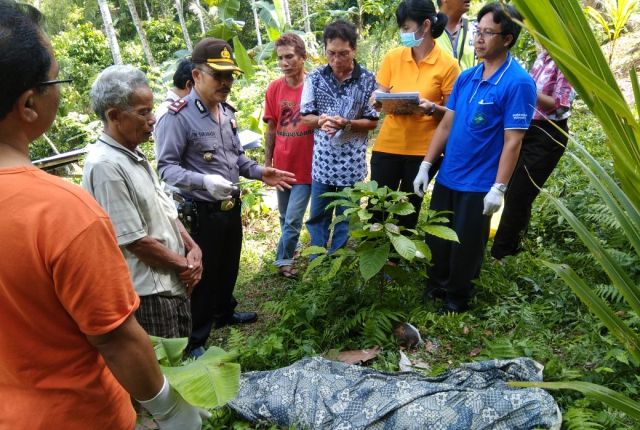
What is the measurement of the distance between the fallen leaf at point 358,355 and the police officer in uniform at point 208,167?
3.09ft

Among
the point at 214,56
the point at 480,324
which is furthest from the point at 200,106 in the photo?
the point at 480,324

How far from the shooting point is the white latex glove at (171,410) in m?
1.32

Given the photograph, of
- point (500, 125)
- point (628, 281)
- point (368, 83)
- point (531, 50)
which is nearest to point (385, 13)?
point (531, 50)

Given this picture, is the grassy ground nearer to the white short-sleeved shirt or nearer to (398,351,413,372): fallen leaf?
(398,351,413,372): fallen leaf

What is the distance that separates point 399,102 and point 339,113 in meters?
0.55

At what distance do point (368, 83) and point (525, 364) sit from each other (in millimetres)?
2223

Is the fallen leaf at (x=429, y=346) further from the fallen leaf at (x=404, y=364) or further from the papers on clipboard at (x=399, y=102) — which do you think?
the papers on clipboard at (x=399, y=102)

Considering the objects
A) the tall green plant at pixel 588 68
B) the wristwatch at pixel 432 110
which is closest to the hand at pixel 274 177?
the wristwatch at pixel 432 110

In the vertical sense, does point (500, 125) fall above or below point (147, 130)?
below

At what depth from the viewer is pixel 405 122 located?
3438 mm

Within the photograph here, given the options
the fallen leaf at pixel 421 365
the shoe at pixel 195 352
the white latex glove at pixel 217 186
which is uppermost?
the white latex glove at pixel 217 186

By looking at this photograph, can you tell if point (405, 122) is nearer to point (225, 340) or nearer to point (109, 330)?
point (225, 340)

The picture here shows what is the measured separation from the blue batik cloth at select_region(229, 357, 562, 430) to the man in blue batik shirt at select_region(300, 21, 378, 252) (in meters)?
1.44

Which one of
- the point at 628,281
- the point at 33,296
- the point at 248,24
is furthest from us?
the point at 248,24
